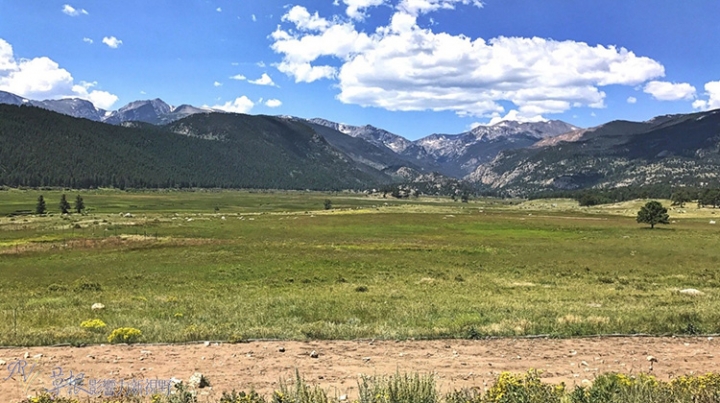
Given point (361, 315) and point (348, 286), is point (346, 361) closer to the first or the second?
point (361, 315)

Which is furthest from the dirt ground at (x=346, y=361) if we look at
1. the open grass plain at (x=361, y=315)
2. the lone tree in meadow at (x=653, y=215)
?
the lone tree in meadow at (x=653, y=215)

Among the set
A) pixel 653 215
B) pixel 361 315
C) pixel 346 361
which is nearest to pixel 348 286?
pixel 361 315

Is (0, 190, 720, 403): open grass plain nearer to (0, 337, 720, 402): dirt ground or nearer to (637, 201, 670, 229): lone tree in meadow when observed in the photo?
(0, 337, 720, 402): dirt ground

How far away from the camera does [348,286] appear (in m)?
31.2

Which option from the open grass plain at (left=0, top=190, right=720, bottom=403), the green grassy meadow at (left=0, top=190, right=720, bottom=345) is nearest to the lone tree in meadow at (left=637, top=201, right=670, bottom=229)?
the green grassy meadow at (left=0, top=190, right=720, bottom=345)

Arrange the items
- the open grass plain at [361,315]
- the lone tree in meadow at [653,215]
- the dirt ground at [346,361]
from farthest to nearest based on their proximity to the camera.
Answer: the lone tree in meadow at [653,215] → the open grass plain at [361,315] → the dirt ground at [346,361]

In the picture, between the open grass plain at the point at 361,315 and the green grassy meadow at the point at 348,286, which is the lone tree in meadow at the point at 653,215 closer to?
the green grassy meadow at the point at 348,286

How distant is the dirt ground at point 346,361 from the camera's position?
11.1 meters

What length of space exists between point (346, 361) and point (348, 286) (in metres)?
18.5

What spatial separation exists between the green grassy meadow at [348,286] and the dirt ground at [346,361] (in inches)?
48.3

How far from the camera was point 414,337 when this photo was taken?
15508 millimetres

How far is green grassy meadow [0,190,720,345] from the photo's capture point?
55.5ft

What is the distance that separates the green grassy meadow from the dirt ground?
123 cm

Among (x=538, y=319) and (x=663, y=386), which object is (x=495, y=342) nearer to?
(x=538, y=319)
